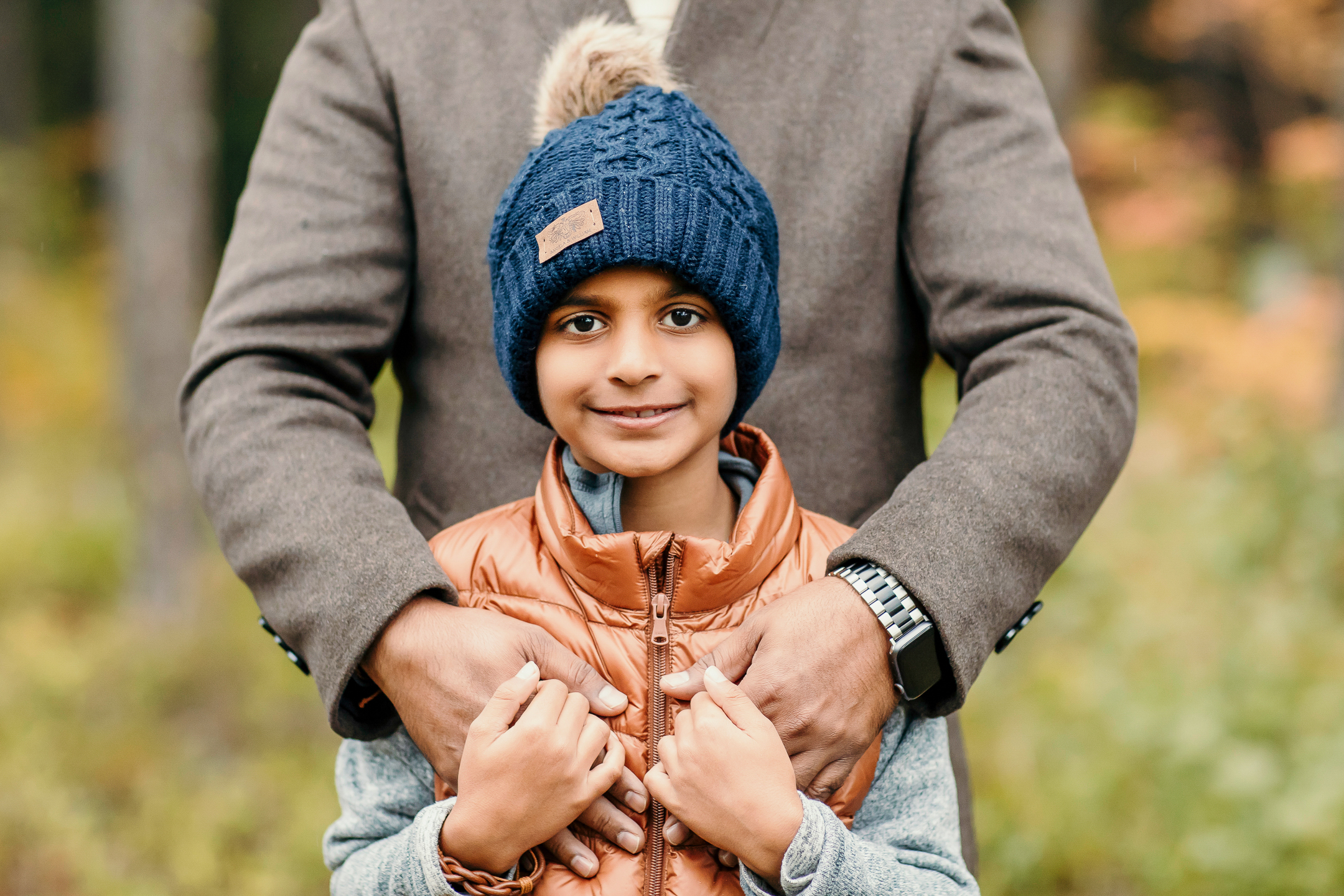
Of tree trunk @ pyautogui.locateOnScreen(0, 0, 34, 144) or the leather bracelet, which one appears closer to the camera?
the leather bracelet

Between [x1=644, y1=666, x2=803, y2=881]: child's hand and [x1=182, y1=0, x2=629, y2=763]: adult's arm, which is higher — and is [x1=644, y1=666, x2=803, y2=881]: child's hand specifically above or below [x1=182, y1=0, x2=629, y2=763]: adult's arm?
below

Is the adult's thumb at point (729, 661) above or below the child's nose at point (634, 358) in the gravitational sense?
below

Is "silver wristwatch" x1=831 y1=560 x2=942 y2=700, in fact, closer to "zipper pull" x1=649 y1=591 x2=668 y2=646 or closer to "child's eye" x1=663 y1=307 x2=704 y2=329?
"zipper pull" x1=649 y1=591 x2=668 y2=646

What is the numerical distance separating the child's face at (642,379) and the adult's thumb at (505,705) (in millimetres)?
285

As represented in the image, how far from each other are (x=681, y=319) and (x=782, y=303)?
0.38 meters

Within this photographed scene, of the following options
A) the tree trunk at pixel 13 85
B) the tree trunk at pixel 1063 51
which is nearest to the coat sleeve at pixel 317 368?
the tree trunk at pixel 1063 51

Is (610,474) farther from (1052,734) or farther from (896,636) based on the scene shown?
(1052,734)

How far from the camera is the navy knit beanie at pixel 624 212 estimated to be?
1456 millimetres

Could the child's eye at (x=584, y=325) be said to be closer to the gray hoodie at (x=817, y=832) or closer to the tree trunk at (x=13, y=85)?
the gray hoodie at (x=817, y=832)

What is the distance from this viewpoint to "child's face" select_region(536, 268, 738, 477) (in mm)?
1483

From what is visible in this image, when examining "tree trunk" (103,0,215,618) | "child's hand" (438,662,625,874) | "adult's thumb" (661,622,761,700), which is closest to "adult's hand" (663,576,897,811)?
"adult's thumb" (661,622,761,700)

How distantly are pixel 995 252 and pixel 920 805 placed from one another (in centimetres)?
79

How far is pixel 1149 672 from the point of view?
4398 millimetres

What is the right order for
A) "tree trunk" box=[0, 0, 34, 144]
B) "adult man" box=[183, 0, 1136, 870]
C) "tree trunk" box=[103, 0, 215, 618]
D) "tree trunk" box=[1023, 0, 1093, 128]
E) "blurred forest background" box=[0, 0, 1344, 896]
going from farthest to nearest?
"tree trunk" box=[0, 0, 34, 144] < "tree trunk" box=[1023, 0, 1093, 128] < "tree trunk" box=[103, 0, 215, 618] < "blurred forest background" box=[0, 0, 1344, 896] < "adult man" box=[183, 0, 1136, 870]
